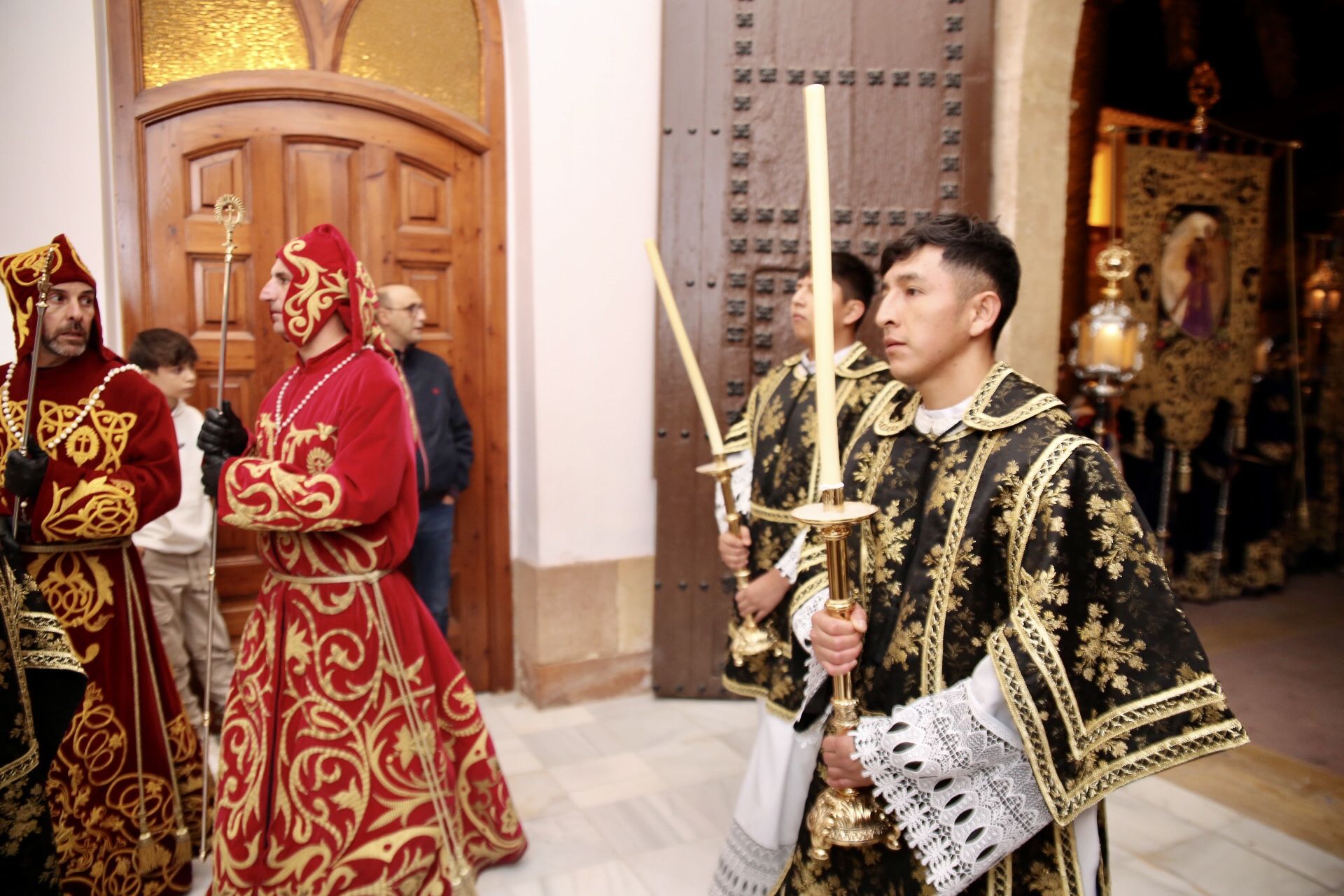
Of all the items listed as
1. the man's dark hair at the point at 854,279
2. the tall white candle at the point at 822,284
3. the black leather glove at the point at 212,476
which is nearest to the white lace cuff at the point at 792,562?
the man's dark hair at the point at 854,279

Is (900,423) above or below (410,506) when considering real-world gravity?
above

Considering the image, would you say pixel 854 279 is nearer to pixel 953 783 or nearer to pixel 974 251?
pixel 974 251

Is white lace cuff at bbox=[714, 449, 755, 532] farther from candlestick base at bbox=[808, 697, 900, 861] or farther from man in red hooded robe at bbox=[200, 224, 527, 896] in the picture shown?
candlestick base at bbox=[808, 697, 900, 861]

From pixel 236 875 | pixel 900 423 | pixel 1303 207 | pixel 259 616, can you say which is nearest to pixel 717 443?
pixel 900 423

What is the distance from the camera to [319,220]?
3836 millimetres

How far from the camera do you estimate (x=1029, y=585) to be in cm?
144

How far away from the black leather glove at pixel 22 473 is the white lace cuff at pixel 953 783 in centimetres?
203

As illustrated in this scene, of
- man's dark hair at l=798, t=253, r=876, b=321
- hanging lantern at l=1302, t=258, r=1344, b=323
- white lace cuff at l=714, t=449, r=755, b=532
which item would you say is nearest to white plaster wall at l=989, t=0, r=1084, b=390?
man's dark hair at l=798, t=253, r=876, b=321

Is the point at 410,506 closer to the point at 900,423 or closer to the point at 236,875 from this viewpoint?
the point at 236,875

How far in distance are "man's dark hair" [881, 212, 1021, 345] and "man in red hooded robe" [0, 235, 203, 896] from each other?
2.12m

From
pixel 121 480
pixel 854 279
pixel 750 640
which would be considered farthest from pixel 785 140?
pixel 121 480

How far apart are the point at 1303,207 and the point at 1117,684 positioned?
7199mm

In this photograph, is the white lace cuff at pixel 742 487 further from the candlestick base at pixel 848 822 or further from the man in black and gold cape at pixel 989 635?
the candlestick base at pixel 848 822

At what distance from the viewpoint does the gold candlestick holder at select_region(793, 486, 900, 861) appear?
1.29m
